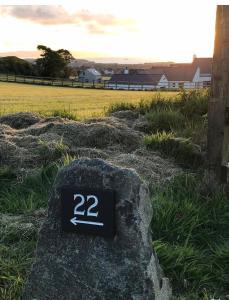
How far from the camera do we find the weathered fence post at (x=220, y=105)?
5.72m

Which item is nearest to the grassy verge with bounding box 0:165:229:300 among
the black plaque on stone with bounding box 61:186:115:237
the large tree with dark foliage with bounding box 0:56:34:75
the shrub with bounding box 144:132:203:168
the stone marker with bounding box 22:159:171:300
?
the stone marker with bounding box 22:159:171:300

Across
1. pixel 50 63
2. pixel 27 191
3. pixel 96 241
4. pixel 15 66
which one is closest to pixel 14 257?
pixel 96 241

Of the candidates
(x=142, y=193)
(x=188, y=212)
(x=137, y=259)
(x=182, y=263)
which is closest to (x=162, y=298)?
(x=137, y=259)

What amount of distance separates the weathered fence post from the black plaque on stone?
A: 3252 millimetres

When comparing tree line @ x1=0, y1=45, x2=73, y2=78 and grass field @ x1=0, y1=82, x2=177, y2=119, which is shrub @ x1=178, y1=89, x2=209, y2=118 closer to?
grass field @ x1=0, y1=82, x2=177, y2=119

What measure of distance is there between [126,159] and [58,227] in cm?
374

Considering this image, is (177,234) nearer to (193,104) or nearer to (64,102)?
(193,104)

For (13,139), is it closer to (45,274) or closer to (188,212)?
(188,212)

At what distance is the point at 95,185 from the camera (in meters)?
2.97

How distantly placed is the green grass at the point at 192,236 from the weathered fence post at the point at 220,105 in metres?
0.30

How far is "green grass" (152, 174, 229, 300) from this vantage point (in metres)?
Answer: 3.97

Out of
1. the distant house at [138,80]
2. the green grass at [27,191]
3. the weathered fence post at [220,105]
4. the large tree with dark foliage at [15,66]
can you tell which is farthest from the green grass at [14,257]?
the large tree with dark foliage at [15,66]

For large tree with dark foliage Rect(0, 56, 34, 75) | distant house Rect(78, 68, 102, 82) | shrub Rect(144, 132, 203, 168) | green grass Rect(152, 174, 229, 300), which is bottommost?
distant house Rect(78, 68, 102, 82)

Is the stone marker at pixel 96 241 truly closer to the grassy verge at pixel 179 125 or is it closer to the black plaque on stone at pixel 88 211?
the black plaque on stone at pixel 88 211
